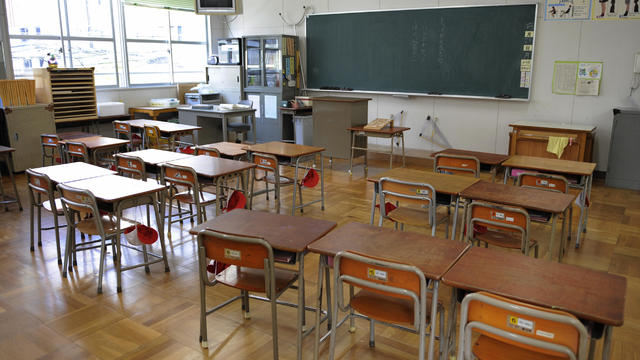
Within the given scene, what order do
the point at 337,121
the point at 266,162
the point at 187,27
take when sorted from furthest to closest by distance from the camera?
the point at 187,27 → the point at 337,121 → the point at 266,162

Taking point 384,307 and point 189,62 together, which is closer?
point 384,307

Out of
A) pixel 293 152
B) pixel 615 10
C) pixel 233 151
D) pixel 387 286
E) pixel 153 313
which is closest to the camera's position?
pixel 387 286

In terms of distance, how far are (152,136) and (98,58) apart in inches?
115

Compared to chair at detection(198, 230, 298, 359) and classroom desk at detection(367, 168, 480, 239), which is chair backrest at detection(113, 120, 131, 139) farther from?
chair at detection(198, 230, 298, 359)

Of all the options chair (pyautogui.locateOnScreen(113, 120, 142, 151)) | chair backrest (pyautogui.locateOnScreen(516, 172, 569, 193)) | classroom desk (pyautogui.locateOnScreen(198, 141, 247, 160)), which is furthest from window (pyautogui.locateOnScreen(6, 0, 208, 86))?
chair backrest (pyautogui.locateOnScreen(516, 172, 569, 193))

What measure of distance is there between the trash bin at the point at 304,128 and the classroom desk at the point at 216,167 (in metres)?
3.82

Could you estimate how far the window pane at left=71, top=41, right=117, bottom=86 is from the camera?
798 centimetres

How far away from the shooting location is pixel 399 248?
2266 millimetres

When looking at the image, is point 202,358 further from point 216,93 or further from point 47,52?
point 216,93

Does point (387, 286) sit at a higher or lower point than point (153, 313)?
higher

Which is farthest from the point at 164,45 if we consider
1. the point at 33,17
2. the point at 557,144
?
the point at 557,144

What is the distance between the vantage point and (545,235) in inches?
176

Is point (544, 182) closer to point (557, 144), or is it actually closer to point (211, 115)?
point (557, 144)

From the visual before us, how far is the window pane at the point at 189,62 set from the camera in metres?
9.50
